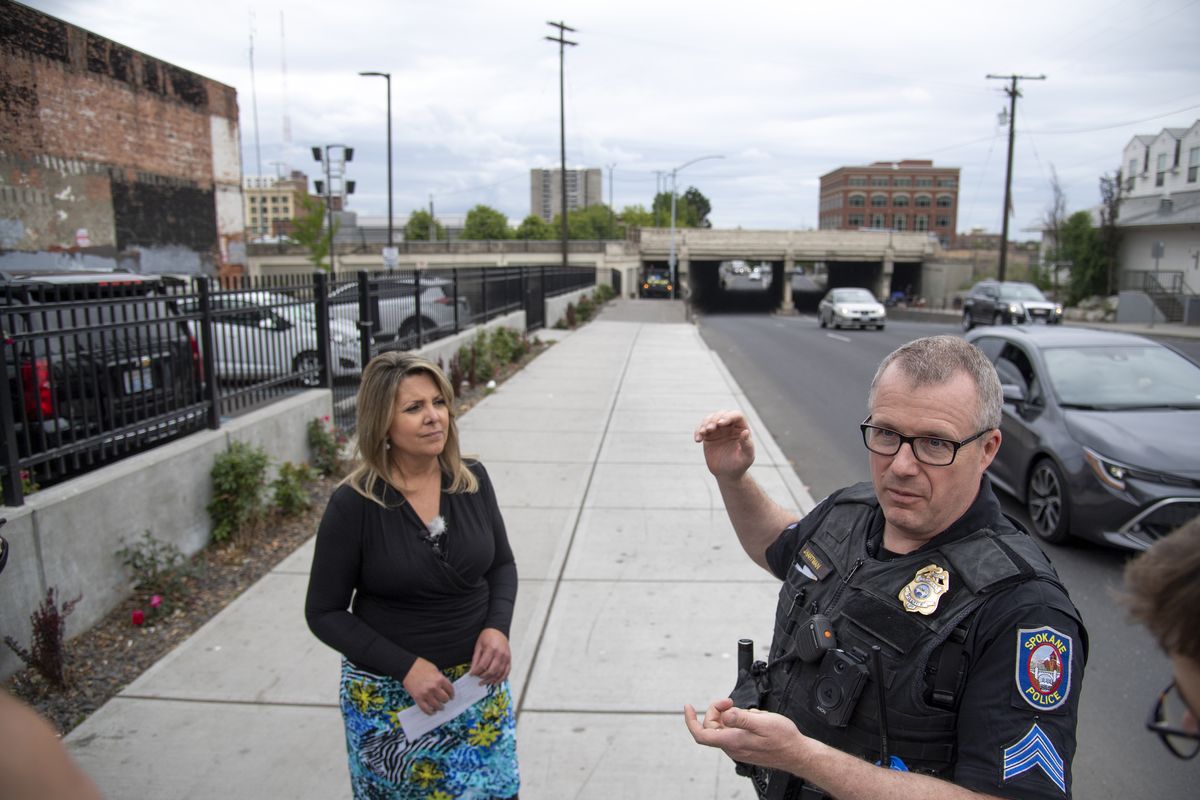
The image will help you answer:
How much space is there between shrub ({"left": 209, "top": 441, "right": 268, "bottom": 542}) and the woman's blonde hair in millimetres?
3441

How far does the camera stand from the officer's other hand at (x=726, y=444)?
2303 millimetres

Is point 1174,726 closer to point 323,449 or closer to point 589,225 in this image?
point 323,449

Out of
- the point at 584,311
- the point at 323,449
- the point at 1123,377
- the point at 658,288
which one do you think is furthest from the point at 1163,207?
the point at 323,449

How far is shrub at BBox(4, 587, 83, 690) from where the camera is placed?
3908 mm

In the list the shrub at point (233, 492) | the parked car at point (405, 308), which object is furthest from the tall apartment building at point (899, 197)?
the shrub at point (233, 492)

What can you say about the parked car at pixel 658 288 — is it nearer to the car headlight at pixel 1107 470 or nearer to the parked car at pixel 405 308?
the parked car at pixel 405 308

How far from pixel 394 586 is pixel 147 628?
9.42 feet

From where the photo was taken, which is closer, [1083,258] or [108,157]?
[108,157]

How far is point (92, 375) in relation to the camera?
5125 millimetres

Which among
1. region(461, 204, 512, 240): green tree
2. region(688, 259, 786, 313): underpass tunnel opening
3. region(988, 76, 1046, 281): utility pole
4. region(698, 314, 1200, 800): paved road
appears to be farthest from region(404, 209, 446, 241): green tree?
region(698, 314, 1200, 800): paved road

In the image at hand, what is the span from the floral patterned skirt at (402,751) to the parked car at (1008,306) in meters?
25.3

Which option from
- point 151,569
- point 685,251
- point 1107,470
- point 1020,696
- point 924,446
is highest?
point 685,251

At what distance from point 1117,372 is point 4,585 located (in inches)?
303

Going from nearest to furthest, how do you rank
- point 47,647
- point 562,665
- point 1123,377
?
point 47,647 → point 562,665 → point 1123,377
